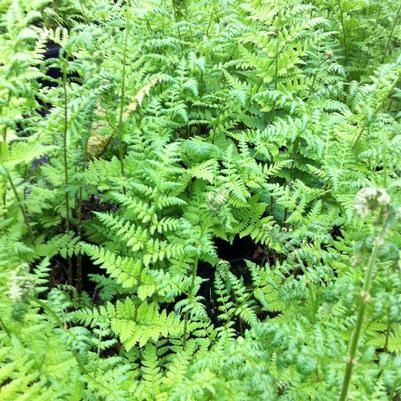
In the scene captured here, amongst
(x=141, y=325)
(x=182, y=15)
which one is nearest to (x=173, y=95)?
(x=182, y=15)

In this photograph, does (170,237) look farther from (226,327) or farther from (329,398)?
(329,398)

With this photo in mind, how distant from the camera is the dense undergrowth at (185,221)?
6.50 ft

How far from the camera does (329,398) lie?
1.90 meters

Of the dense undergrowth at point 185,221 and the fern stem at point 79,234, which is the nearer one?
the dense undergrowth at point 185,221

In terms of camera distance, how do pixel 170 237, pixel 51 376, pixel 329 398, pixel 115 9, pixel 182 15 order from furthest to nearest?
pixel 182 15 → pixel 115 9 → pixel 170 237 → pixel 51 376 → pixel 329 398

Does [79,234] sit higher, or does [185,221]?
[185,221]

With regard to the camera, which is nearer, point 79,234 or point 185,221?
Answer: point 185,221

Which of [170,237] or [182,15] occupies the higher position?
[182,15]

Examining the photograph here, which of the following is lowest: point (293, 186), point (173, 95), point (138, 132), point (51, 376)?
point (51, 376)

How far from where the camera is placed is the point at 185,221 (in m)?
2.56

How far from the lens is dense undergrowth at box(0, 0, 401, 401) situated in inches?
78.0

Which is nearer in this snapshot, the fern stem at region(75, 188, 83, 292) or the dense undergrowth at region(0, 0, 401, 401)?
the dense undergrowth at region(0, 0, 401, 401)

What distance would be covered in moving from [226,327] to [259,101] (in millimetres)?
1640

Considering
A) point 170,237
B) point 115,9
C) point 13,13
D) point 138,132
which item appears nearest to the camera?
point 13,13
